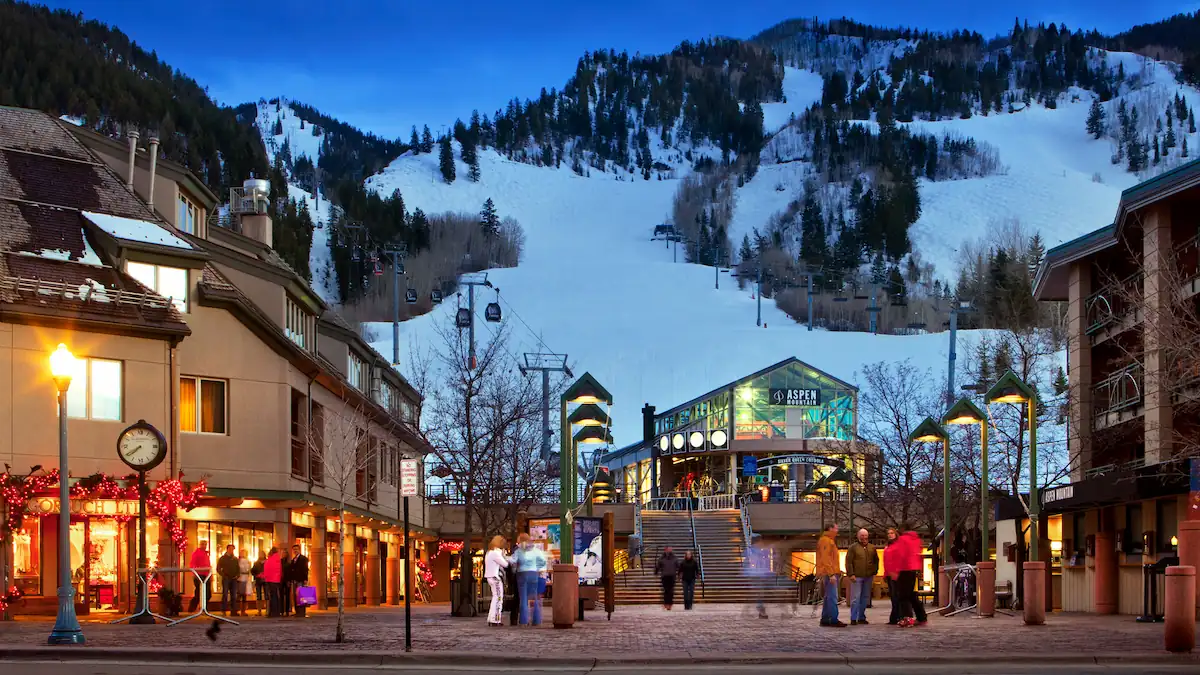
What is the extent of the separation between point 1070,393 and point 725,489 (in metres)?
38.6

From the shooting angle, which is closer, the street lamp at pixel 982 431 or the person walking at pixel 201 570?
the person walking at pixel 201 570

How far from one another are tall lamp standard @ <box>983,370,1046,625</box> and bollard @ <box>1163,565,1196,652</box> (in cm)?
785

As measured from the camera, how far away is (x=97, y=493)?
3130 centimetres

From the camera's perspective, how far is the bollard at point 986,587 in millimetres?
30500

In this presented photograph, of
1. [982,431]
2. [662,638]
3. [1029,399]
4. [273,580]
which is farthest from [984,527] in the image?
[273,580]

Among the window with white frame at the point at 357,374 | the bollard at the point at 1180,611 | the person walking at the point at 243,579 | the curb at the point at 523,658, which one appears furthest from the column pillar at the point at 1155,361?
the window with white frame at the point at 357,374

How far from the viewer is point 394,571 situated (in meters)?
58.9

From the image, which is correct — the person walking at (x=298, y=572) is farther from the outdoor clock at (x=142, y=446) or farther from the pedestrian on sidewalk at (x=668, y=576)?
the pedestrian on sidewalk at (x=668, y=576)

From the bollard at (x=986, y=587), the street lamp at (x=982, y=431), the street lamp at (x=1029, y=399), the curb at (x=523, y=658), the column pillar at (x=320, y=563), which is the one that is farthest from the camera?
the column pillar at (x=320, y=563)

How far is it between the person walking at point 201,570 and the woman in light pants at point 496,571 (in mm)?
5149

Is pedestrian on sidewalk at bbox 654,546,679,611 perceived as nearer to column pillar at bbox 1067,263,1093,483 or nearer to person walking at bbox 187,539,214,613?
column pillar at bbox 1067,263,1093,483

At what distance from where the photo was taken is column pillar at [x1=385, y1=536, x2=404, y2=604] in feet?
187

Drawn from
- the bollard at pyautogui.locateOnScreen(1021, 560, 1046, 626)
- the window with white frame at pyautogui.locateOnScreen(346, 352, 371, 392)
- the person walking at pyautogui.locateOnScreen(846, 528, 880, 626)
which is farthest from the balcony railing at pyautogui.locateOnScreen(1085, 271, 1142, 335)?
the window with white frame at pyautogui.locateOnScreen(346, 352, 371, 392)

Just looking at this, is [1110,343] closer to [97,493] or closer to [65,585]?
[97,493]
